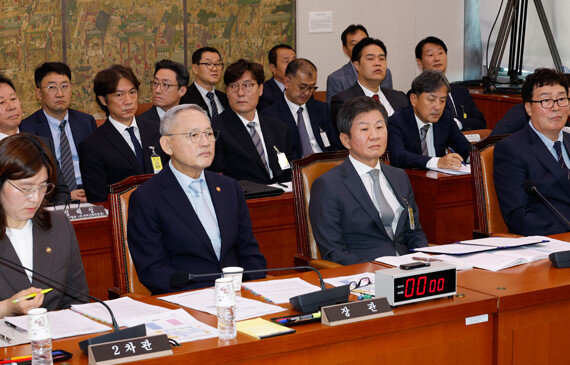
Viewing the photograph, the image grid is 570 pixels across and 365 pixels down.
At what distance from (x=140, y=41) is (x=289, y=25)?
65.5 inches

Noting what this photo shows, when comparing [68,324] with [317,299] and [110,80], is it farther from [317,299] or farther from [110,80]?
[110,80]

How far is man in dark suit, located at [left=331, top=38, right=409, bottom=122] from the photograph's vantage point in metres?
6.67

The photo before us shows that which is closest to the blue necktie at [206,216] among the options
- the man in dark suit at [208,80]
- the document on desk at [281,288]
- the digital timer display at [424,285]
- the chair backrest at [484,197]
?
the document on desk at [281,288]

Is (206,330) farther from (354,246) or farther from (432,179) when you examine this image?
(432,179)

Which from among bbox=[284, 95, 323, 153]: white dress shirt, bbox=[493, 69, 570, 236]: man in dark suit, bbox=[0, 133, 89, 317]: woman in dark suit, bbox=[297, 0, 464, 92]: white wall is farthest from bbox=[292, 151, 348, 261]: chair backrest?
bbox=[297, 0, 464, 92]: white wall

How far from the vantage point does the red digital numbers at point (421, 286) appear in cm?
255

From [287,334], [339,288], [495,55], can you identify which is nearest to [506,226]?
[339,288]

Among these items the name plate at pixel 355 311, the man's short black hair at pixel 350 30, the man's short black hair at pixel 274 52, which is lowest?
the name plate at pixel 355 311

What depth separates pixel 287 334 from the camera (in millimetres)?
2291

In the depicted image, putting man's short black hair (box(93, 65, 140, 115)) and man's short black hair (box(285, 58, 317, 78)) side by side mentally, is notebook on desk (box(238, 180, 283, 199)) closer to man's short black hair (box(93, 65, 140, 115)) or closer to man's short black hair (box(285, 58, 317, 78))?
man's short black hair (box(93, 65, 140, 115))

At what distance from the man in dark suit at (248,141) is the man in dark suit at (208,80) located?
1209mm

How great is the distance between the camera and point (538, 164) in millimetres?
4055

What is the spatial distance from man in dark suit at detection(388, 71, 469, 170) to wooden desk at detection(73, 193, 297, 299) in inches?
40.0

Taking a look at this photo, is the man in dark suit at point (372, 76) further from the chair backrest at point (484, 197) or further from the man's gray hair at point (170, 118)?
the man's gray hair at point (170, 118)
